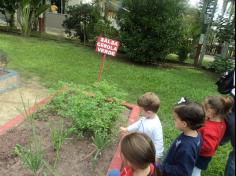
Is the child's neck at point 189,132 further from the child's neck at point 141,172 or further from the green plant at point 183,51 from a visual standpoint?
the green plant at point 183,51

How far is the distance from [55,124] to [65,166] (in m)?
0.99

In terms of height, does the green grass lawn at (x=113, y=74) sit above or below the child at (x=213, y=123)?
below

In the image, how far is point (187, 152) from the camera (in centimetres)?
229

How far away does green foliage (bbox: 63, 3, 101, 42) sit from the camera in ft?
39.8

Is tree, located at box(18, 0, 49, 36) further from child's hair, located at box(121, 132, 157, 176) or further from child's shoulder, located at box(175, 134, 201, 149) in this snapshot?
child's hair, located at box(121, 132, 157, 176)

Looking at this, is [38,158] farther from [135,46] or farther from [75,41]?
[75,41]

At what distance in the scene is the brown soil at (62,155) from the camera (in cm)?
304

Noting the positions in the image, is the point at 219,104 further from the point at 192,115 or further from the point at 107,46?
the point at 107,46

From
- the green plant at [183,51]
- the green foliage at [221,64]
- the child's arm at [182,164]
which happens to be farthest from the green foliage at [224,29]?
the child's arm at [182,164]

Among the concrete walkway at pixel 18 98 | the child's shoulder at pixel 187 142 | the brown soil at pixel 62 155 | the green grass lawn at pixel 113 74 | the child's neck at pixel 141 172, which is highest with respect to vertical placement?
the child's shoulder at pixel 187 142

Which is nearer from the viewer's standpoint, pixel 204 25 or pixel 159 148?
pixel 159 148

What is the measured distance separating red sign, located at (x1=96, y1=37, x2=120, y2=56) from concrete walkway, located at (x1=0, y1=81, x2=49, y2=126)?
135 centimetres

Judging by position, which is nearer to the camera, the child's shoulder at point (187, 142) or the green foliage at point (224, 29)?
the child's shoulder at point (187, 142)

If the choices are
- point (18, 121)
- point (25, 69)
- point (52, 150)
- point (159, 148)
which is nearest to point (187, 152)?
point (159, 148)
